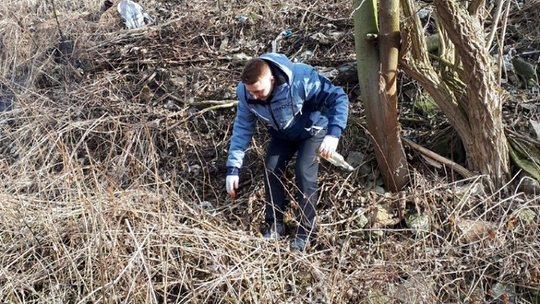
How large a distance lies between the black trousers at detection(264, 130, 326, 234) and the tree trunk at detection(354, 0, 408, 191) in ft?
1.21

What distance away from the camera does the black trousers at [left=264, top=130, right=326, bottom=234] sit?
3.12m

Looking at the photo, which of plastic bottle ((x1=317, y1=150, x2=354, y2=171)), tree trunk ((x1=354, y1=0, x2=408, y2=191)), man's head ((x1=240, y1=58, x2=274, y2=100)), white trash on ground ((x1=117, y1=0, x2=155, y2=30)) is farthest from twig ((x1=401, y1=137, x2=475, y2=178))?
white trash on ground ((x1=117, y1=0, x2=155, y2=30))

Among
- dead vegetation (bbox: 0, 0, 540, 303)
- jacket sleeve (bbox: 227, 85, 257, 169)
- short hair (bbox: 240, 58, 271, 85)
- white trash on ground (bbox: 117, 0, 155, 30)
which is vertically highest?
short hair (bbox: 240, 58, 271, 85)

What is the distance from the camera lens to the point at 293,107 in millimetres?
3115

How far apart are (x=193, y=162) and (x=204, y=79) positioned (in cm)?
90

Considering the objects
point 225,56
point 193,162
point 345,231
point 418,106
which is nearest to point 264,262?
point 345,231

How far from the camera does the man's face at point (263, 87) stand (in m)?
2.91

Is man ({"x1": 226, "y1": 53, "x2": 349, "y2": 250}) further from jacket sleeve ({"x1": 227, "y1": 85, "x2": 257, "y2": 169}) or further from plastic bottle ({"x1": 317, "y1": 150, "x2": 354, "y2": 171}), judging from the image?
plastic bottle ({"x1": 317, "y1": 150, "x2": 354, "y2": 171})

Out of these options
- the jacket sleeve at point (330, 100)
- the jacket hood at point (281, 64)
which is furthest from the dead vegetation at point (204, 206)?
the jacket hood at point (281, 64)

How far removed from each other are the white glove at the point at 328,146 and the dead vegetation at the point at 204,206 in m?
0.46

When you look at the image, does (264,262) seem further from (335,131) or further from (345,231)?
(335,131)

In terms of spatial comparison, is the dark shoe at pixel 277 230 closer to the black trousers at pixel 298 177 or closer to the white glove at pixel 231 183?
the black trousers at pixel 298 177

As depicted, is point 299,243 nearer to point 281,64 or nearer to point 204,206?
point 204,206

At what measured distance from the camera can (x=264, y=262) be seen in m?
2.64
